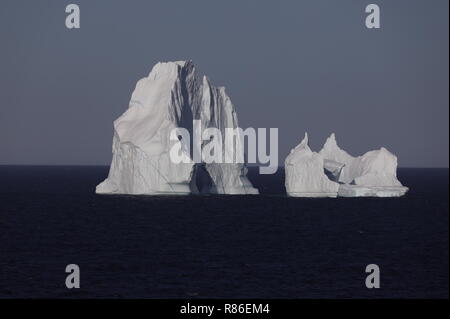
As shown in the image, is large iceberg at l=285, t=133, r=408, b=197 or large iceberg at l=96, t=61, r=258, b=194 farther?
large iceberg at l=285, t=133, r=408, b=197

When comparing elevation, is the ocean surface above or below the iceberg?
below

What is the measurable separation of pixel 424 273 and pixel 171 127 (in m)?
35.4

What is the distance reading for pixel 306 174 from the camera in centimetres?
7206

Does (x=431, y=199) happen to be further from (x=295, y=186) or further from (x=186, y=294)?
(x=186, y=294)

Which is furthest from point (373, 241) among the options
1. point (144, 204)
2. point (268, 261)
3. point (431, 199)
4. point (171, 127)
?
point (431, 199)

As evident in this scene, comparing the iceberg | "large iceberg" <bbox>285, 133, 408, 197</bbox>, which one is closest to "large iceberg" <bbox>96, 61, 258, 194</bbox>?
"large iceberg" <bbox>285, 133, 408, 197</bbox>

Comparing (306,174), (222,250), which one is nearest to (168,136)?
(306,174)

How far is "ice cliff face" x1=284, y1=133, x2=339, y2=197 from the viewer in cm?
7050

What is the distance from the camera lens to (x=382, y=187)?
7438 cm

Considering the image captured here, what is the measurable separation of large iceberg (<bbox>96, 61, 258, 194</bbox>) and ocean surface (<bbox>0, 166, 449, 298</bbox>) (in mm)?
2622

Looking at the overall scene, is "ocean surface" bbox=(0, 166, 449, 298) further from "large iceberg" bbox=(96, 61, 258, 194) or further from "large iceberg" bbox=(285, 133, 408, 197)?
"large iceberg" bbox=(96, 61, 258, 194)

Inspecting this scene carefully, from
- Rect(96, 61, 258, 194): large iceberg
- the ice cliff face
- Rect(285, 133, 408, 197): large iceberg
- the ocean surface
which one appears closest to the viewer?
the ocean surface

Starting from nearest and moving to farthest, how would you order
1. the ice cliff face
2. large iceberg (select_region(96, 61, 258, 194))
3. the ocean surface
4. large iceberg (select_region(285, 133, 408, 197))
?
1. the ocean surface
2. large iceberg (select_region(96, 61, 258, 194))
3. the ice cliff face
4. large iceberg (select_region(285, 133, 408, 197))

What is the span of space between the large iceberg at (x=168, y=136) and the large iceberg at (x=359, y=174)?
6829 mm
